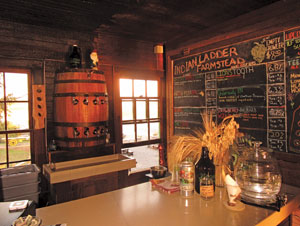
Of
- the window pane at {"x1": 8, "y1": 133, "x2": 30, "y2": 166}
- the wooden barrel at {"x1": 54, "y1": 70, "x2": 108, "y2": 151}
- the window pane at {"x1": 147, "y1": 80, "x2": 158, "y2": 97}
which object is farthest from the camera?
the window pane at {"x1": 147, "y1": 80, "x2": 158, "y2": 97}

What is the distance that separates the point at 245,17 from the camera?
2.30 metres

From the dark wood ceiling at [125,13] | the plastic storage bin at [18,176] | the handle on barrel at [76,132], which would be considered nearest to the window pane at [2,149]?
the plastic storage bin at [18,176]

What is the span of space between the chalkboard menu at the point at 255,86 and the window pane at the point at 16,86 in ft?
7.28

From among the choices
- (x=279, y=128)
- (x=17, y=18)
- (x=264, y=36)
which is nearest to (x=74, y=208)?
(x=279, y=128)

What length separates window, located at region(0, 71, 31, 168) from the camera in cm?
272

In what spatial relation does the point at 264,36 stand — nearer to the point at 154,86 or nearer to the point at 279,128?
the point at 279,128

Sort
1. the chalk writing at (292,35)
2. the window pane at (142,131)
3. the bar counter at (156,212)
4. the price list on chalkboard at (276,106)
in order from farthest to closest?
the window pane at (142,131), the price list on chalkboard at (276,106), the chalk writing at (292,35), the bar counter at (156,212)

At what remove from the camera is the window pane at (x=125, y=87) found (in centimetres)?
369

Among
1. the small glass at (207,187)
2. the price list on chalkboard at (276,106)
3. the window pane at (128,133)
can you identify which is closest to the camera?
the small glass at (207,187)

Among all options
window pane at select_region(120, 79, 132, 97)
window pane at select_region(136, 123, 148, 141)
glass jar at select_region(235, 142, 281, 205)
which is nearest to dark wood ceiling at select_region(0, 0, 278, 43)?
window pane at select_region(120, 79, 132, 97)

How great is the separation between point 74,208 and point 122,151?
2.58m

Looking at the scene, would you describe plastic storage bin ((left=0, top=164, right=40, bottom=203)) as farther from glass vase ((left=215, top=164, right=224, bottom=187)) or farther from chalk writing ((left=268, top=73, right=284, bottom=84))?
chalk writing ((left=268, top=73, right=284, bottom=84))

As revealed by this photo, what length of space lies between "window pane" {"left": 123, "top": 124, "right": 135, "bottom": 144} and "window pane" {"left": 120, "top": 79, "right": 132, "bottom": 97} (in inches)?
21.4

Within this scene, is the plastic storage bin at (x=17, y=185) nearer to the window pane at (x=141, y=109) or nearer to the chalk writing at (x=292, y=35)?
the window pane at (x=141, y=109)
